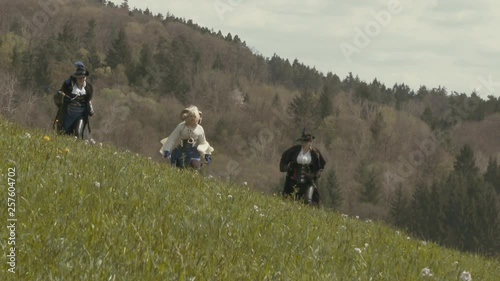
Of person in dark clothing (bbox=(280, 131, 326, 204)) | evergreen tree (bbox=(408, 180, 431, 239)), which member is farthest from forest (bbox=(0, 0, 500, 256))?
person in dark clothing (bbox=(280, 131, 326, 204))

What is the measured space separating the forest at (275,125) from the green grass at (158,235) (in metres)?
77.6

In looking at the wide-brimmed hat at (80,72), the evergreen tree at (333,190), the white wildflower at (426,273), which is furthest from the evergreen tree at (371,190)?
the white wildflower at (426,273)

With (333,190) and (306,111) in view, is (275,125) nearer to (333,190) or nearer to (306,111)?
(306,111)

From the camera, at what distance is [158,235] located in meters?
5.13

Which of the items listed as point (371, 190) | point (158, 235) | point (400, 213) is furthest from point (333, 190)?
point (158, 235)

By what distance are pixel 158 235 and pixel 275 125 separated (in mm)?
159560

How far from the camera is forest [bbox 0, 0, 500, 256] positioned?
3591 inches

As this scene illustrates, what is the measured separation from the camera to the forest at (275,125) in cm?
9121

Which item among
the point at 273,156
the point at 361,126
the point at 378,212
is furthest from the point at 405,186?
the point at 361,126

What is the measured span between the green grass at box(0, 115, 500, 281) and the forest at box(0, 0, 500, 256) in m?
77.6

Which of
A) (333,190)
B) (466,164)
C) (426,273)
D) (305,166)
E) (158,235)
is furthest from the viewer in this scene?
(466,164)

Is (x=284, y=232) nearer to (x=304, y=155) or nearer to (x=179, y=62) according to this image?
(x=304, y=155)

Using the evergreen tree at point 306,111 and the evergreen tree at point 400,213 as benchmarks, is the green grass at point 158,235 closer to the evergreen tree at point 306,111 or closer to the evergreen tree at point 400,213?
the evergreen tree at point 400,213

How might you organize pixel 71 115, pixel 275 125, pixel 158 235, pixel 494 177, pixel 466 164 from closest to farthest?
pixel 158 235, pixel 71 115, pixel 466 164, pixel 494 177, pixel 275 125
